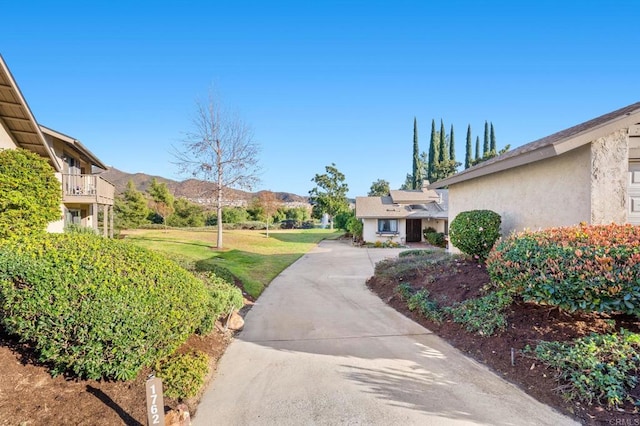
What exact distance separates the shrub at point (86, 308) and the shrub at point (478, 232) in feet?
24.2

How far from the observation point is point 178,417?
258 cm

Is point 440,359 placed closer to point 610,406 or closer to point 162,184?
point 610,406

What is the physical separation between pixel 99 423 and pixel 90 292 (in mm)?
1105

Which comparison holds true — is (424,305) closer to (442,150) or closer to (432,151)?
(442,150)

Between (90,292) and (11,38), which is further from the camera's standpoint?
(11,38)

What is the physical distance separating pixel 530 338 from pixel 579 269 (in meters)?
1.22

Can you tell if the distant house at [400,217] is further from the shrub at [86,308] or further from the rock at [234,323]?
the shrub at [86,308]

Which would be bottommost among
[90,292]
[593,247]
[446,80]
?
[90,292]

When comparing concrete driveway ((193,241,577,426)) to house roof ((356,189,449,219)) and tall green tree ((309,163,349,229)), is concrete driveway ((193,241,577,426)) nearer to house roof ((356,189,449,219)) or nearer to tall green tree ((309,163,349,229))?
house roof ((356,189,449,219))

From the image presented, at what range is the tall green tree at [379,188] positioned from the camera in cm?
4656

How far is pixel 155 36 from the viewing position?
10883 millimetres

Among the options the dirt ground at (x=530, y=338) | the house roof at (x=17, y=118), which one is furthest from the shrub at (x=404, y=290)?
the house roof at (x=17, y=118)

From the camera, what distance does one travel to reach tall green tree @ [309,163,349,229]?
Answer: 4066 cm

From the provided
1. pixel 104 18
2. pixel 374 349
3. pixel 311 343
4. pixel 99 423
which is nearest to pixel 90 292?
pixel 99 423
